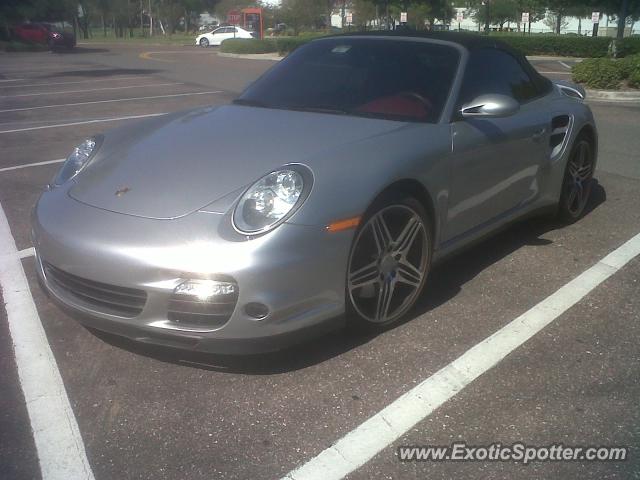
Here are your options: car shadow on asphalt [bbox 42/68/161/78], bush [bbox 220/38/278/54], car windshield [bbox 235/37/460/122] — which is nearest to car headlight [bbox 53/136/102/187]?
car windshield [bbox 235/37/460/122]

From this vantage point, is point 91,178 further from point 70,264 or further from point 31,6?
point 31,6

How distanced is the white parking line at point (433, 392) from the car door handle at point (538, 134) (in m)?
0.89

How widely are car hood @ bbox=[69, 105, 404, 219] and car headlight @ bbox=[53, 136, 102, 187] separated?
0.07 meters

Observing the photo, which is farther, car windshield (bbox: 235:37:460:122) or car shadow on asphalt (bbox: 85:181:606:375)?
car windshield (bbox: 235:37:460:122)

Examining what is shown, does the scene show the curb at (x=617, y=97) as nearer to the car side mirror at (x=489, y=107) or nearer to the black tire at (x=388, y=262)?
the car side mirror at (x=489, y=107)

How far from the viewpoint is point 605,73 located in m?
13.3

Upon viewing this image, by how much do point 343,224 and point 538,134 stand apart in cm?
202

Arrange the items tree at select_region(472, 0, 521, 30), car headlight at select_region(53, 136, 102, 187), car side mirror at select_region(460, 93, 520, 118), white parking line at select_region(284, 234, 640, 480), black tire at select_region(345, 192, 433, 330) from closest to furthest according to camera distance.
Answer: white parking line at select_region(284, 234, 640, 480) → black tire at select_region(345, 192, 433, 330) → car headlight at select_region(53, 136, 102, 187) → car side mirror at select_region(460, 93, 520, 118) → tree at select_region(472, 0, 521, 30)

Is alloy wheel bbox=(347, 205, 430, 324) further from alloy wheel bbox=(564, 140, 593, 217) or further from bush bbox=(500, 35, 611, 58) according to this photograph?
bush bbox=(500, 35, 611, 58)

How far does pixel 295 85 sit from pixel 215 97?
977cm

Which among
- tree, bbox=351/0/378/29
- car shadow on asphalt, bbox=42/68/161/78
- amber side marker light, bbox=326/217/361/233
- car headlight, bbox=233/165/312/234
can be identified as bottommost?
car shadow on asphalt, bbox=42/68/161/78

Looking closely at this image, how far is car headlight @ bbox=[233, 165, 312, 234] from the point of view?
9.06 ft

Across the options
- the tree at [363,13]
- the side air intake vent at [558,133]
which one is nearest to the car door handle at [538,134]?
the side air intake vent at [558,133]

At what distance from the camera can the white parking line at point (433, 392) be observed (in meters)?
2.42
